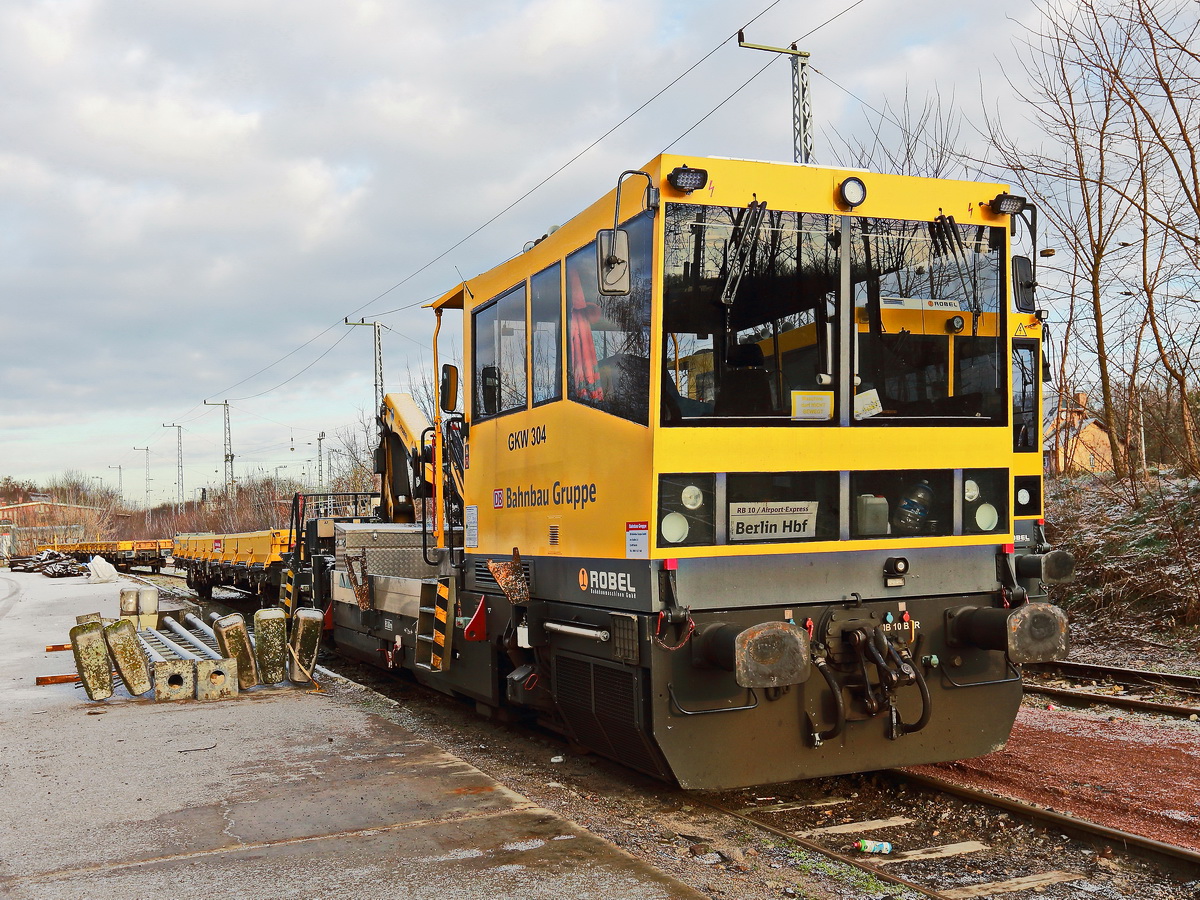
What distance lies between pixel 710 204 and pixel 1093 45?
1031cm

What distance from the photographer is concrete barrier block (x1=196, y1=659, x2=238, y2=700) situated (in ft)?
30.1

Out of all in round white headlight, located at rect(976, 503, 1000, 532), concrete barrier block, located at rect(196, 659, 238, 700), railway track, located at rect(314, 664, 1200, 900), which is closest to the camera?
railway track, located at rect(314, 664, 1200, 900)

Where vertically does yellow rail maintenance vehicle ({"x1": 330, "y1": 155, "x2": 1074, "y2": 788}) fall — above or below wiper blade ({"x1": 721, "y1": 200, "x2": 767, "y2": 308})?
below

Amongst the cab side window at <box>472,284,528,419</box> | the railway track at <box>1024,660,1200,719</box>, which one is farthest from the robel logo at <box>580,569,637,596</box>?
the railway track at <box>1024,660,1200,719</box>

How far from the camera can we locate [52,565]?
42219 millimetres

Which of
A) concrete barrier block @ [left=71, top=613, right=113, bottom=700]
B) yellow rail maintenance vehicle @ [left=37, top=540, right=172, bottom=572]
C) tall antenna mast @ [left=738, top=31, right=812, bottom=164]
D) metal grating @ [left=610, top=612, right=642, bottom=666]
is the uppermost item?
tall antenna mast @ [left=738, top=31, right=812, bottom=164]

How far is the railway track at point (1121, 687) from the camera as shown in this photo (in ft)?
27.9

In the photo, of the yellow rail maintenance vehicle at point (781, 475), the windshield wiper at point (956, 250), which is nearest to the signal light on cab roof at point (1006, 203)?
the yellow rail maintenance vehicle at point (781, 475)

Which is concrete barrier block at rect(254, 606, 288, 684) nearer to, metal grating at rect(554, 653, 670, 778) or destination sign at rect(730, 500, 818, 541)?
metal grating at rect(554, 653, 670, 778)

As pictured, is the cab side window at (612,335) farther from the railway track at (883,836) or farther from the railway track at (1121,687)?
the railway track at (1121,687)

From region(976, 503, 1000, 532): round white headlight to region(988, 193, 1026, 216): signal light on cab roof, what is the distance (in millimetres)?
1702

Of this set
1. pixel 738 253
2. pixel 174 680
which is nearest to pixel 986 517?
pixel 738 253

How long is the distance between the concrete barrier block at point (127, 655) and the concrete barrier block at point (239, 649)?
27.5 inches

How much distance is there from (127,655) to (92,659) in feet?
0.92
